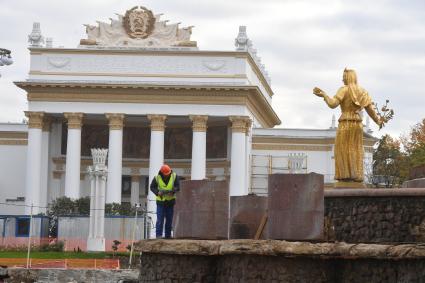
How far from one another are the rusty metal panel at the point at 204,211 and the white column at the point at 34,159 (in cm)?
5327

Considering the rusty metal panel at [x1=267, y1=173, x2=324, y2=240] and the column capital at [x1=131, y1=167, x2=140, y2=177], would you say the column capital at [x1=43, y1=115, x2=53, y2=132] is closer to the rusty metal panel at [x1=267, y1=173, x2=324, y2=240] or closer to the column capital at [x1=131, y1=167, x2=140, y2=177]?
the column capital at [x1=131, y1=167, x2=140, y2=177]

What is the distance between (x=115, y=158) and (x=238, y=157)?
7.00 metres

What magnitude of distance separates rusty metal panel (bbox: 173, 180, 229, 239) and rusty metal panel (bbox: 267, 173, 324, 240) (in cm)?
151

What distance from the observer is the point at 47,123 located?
75062mm

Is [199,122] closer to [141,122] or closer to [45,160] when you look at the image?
[141,122]

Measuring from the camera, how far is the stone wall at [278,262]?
15180 millimetres

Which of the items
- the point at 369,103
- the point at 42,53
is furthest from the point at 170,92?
the point at 369,103

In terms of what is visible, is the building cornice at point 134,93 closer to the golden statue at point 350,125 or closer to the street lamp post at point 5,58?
the street lamp post at point 5,58

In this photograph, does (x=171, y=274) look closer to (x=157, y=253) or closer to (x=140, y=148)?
(x=157, y=253)

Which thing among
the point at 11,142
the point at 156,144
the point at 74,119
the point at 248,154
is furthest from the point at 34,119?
the point at 248,154

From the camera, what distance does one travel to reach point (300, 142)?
76.7 metres

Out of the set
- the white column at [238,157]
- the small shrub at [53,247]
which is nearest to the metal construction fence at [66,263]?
the small shrub at [53,247]

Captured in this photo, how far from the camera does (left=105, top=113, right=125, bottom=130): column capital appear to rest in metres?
72.6

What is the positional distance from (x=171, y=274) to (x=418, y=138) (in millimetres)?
68862
